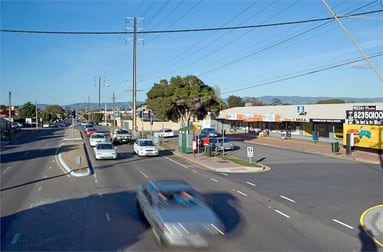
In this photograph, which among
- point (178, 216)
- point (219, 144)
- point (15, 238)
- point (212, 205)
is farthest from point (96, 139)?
point (178, 216)

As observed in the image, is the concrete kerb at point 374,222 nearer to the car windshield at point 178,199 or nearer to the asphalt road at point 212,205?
the asphalt road at point 212,205

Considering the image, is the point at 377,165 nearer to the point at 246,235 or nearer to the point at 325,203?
the point at 325,203

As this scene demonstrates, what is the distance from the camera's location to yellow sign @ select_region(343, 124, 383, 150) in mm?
37091

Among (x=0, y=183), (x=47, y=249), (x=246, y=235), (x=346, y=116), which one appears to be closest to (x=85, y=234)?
(x=47, y=249)

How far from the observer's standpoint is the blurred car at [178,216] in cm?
992

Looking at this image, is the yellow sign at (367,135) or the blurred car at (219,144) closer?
the yellow sign at (367,135)

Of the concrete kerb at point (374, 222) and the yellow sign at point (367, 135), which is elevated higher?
the yellow sign at point (367, 135)

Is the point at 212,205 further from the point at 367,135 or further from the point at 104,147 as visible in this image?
the point at 367,135

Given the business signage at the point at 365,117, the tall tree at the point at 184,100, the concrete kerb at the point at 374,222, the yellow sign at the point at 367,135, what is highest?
the tall tree at the point at 184,100

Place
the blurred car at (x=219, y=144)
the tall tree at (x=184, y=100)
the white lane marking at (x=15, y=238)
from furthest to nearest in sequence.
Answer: the tall tree at (x=184, y=100) < the blurred car at (x=219, y=144) < the white lane marking at (x=15, y=238)

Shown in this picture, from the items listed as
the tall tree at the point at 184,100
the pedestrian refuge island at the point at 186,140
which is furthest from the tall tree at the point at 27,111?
the pedestrian refuge island at the point at 186,140

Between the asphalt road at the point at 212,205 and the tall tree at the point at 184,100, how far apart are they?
75.8ft

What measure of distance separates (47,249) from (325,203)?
10.9 meters

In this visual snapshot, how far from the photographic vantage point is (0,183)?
21.6 meters
